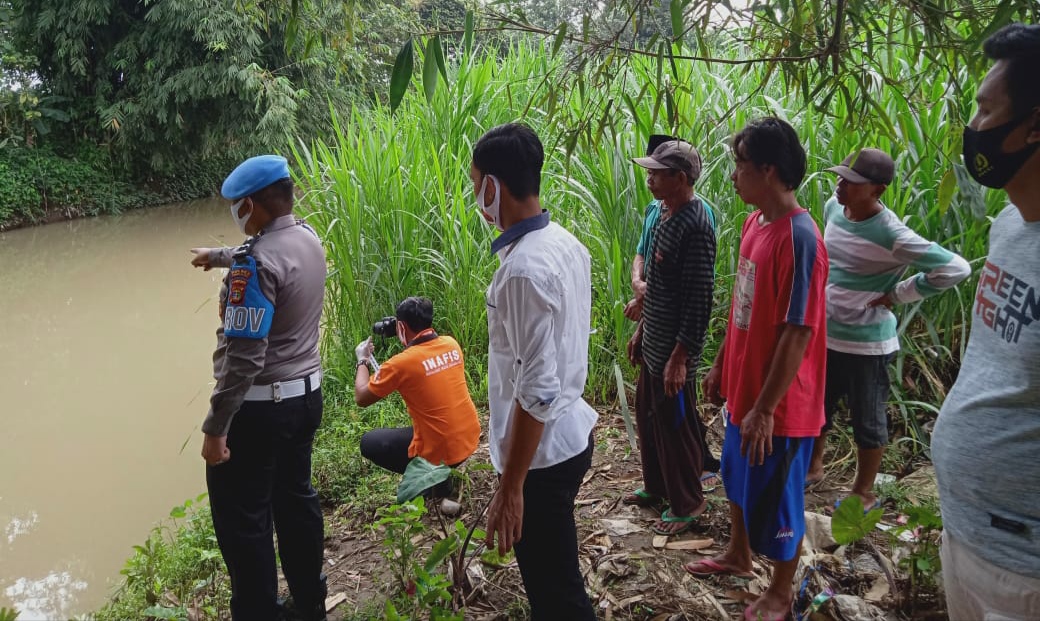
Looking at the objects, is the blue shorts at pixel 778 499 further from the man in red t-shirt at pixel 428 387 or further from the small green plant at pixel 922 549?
the man in red t-shirt at pixel 428 387

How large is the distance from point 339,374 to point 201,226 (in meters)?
10.3

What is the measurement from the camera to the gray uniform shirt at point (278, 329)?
2.04m

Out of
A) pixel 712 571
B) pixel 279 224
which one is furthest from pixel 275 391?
pixel 712 571

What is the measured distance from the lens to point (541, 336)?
1.54 metres

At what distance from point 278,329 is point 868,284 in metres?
2.08

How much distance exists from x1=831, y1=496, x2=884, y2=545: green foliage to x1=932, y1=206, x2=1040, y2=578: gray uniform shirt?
665 mm

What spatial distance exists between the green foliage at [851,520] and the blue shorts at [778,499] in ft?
0.35

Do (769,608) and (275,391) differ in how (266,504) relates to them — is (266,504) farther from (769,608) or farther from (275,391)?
(769,608)

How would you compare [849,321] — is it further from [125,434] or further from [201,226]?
[201,226]

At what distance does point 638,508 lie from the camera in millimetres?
2945

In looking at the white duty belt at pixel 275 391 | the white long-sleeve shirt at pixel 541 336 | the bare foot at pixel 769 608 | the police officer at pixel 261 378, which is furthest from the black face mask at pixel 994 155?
the white duty belt at pixel 275 391

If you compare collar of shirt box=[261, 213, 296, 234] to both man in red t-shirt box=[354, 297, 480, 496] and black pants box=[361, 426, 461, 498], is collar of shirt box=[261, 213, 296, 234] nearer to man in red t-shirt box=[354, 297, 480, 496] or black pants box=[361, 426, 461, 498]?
man in red t-shirt box=[354, 297, 480, 496]

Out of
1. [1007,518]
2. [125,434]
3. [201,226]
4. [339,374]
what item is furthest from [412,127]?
[201,226]

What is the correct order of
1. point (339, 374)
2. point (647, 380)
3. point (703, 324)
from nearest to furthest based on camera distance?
point (703, 324) < point (647, 380) < point (339, 374)
